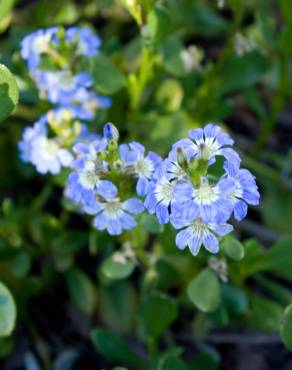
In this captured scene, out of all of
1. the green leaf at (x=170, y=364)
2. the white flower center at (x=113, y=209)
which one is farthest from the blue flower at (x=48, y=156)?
the green leaf at (x=170, y=364)

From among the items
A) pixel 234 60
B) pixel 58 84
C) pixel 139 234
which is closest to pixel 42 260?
pixel 139 234

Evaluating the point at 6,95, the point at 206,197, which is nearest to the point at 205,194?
the point at 206,197

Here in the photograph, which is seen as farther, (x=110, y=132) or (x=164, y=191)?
(x=110, y=132)

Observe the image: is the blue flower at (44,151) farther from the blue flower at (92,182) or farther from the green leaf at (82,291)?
the green leaf at (82,291)

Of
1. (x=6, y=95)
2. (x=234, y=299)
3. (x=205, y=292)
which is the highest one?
(x=6, y=95)

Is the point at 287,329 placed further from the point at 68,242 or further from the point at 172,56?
the point at 172,56
